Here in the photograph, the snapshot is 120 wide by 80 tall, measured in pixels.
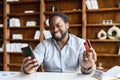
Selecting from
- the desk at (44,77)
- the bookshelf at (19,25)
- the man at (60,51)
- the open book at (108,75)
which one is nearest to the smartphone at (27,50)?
the desk at (44,77)

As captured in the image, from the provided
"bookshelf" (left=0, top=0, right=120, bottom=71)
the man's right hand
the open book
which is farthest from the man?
"bookshelf" (left=0, top=0, right=120, bottom=71)

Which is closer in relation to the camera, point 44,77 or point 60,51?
point 44,77

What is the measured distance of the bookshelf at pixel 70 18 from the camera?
3.72m

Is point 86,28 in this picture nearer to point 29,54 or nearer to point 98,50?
point 98,50

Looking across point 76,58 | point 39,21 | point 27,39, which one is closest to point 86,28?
point 39,21

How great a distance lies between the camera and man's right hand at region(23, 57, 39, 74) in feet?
4.62

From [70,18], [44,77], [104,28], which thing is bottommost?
[44,77]

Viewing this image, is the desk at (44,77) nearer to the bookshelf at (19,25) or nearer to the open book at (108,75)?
the open book at (108,75)

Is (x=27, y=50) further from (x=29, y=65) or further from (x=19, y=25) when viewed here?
(x=19, y=25)

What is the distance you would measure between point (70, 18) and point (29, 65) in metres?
2.70

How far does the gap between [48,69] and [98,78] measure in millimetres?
669

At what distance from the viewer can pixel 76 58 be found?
1822 mm

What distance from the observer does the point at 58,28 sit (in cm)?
192

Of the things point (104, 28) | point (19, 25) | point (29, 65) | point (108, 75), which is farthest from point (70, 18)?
point (108, 75)
